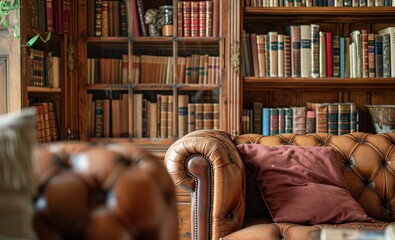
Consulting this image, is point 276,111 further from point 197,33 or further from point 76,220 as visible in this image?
point 76,220

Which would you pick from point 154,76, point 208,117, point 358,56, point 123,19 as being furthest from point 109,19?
point 358,56

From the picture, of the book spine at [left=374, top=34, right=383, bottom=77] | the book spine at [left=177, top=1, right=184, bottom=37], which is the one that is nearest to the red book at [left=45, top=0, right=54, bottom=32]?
the book spine at [left=177, top=1, right=184, bottom=37]

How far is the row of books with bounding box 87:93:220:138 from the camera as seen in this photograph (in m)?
3.73

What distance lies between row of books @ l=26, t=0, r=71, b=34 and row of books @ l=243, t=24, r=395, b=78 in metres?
1.06

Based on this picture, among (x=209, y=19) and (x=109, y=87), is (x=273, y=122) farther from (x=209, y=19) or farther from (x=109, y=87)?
(x=109, y=87)

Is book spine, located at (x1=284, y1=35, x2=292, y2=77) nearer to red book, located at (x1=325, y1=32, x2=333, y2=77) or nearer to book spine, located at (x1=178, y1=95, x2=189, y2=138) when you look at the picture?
red book, located at (x1=325, y1=32, x2=333, y2=77)

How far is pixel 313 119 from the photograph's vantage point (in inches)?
148

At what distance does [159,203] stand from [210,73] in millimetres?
2582

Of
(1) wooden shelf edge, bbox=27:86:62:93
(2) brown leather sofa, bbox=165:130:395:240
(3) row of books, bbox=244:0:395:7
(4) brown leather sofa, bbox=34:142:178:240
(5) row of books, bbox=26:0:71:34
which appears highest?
(3) row of books, bbox=244:0:395:7

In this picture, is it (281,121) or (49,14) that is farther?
(281,121)

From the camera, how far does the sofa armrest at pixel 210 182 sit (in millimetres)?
2408

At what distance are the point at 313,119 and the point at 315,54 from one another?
388 mm

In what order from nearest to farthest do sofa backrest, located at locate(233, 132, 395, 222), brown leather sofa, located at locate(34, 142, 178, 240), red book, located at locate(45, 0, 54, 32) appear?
brown leather sofa, located at locate(34, 142, 178, 240) < sofa backrest, located at locate(233, 132, 395, 222) < red book, located at locate(45, 0, 54, 32)

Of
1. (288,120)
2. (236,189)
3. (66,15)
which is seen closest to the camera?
(236,189)
